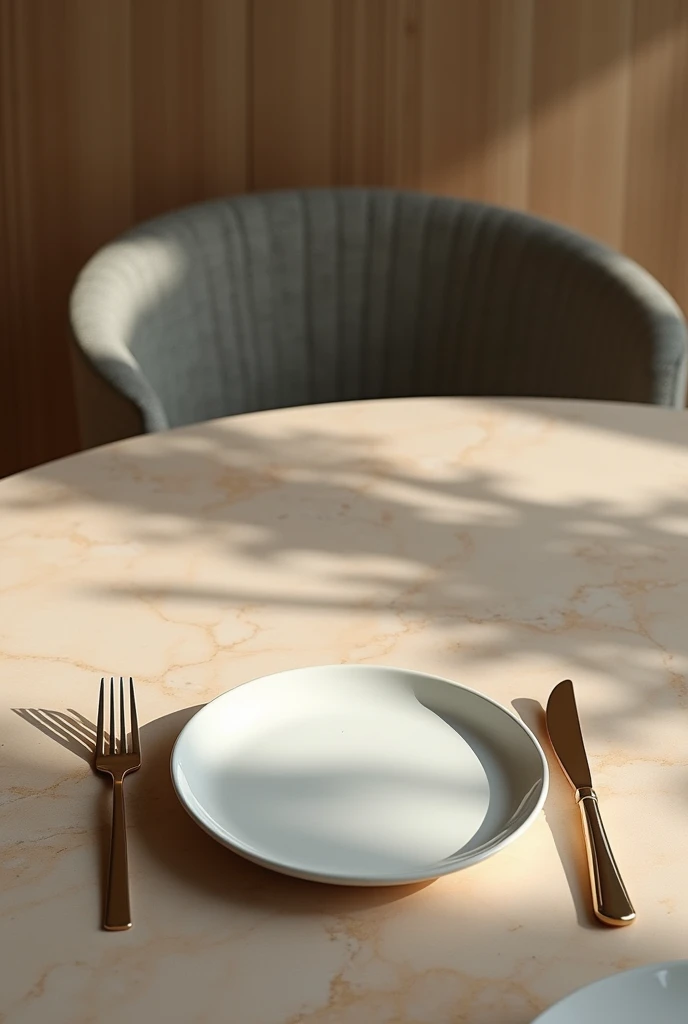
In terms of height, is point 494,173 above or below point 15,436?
above

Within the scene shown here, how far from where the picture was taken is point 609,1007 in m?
0.54

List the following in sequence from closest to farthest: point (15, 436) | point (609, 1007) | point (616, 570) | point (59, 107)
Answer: point (609, 1007), point (616, 570), point (59, 107), point (15, 436)

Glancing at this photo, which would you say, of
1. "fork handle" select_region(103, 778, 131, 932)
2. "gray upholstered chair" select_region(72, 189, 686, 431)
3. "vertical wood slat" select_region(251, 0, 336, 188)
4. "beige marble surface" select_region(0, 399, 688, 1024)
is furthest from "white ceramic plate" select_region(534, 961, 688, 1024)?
"vertical wood slat" select_region(251, 0, 336, 188)

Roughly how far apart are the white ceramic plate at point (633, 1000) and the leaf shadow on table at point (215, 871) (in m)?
0.12

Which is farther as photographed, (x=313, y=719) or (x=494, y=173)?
(x=494, y=173)

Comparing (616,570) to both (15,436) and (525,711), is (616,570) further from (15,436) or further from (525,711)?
(15,436)

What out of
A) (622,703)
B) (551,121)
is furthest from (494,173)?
(622,703)

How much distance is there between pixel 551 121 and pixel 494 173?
142 mm

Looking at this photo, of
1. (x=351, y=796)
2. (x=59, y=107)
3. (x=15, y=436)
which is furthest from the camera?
(x=15, y=436)

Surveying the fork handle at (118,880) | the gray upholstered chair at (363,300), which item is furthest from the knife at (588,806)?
the gray upholstered chair at (363,300)

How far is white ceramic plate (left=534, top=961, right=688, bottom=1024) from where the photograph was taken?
0.53 metres

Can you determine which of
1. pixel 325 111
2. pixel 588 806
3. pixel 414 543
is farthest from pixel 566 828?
pixel 325 111

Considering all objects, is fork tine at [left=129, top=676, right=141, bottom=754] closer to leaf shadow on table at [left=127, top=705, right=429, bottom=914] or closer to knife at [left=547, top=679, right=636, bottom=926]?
leaf shadow on table at [left=127, top=705, right=429, bottom=914]

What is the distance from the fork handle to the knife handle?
0.24m
